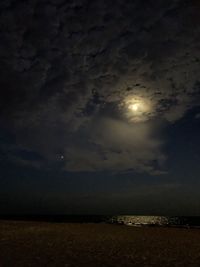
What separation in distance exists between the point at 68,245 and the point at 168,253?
20.5ft

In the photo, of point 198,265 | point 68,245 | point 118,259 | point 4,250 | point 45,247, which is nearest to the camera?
point 198,265

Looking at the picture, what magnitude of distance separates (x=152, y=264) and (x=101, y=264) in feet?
7.85

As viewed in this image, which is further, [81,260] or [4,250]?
[4,250]

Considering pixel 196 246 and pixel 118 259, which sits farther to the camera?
pixel 196 246

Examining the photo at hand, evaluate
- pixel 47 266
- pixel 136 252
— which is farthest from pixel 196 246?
pixel 47 266

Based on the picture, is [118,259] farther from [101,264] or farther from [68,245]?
[68,245]

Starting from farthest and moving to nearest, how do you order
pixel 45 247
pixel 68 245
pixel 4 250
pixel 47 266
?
pixel 68 245
pixel 45 247
pixel 4 250
pixel 47 266

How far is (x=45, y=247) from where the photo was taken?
17.8 metres

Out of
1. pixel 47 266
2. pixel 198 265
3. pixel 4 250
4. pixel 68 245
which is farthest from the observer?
pixel 68 245

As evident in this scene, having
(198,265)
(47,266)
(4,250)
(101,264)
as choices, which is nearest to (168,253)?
(198,265)

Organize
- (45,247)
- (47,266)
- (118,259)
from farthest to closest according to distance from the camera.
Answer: (45,247) < (118,259) < (47,266)

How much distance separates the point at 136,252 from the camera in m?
16.9

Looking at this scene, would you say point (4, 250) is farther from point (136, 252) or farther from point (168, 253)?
point (168, 253)

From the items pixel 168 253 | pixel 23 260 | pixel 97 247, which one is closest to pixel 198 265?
pixel 168 253
